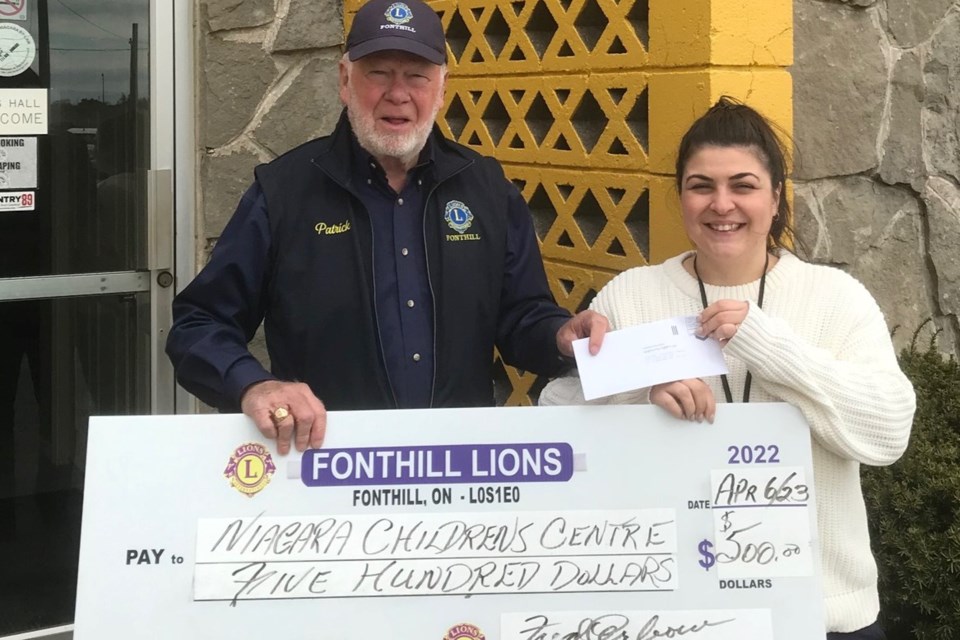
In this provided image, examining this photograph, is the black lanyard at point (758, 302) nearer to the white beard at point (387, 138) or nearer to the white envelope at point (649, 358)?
the white envelope at point (649, 358)

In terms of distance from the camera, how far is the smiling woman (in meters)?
1.93

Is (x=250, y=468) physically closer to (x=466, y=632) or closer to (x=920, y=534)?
(x=466, y=632)

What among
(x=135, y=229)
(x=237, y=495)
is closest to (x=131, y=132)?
(x=135, y=229)

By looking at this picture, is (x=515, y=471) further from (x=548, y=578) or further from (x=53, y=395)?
(x=53, y=395)

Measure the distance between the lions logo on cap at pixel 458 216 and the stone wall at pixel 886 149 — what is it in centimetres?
130

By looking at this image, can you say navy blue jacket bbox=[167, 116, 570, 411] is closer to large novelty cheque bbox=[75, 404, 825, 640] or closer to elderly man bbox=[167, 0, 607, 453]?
elderly man bbox=[167, 0, 607, 453]

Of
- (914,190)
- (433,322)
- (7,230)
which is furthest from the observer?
(914,190)

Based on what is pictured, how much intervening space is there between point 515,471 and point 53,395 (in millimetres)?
2165

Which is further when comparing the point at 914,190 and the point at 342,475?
the point at 914,190

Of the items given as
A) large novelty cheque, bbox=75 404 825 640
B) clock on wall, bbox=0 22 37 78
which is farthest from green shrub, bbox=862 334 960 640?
clock on wall, bbox=0 22 37 78

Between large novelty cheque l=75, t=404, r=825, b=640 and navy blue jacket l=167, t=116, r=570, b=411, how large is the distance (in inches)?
14.5

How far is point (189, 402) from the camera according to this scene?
12.1ft

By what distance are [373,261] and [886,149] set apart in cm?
205

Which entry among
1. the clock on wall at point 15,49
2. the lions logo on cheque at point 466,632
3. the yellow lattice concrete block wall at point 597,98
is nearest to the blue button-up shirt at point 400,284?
the lions logo on cheque at point 466,632
